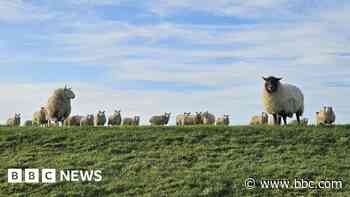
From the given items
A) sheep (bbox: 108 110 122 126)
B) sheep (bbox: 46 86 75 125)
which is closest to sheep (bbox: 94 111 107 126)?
sheep (bbox: 108 110 122 126)

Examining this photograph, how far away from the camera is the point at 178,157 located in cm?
2227

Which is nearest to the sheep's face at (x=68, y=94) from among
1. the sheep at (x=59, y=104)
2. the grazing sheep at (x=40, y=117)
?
the sheep at (x=59, y=104)

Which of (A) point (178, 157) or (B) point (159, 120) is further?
(B) point (159, 120)

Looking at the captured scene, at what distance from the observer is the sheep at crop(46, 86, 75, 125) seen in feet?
108

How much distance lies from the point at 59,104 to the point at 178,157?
1211 centimetres

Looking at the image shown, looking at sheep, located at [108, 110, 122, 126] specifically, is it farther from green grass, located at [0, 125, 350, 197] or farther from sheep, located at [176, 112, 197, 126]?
green grass, located at [0, 125, 350, 197]

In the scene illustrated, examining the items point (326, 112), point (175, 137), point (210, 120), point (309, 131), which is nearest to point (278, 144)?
point (309, 131)

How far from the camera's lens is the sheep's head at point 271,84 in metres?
29.7

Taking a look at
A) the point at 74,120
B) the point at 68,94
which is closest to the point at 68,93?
the point at 68,94

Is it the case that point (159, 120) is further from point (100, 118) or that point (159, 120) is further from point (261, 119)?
point (261, 119)

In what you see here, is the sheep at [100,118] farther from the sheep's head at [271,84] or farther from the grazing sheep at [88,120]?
the sheep's head at [271,84]

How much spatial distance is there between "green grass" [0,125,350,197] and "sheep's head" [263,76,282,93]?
13.4ft

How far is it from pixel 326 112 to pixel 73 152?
1730 centimetres

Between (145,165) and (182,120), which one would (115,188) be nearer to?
(145,165)
